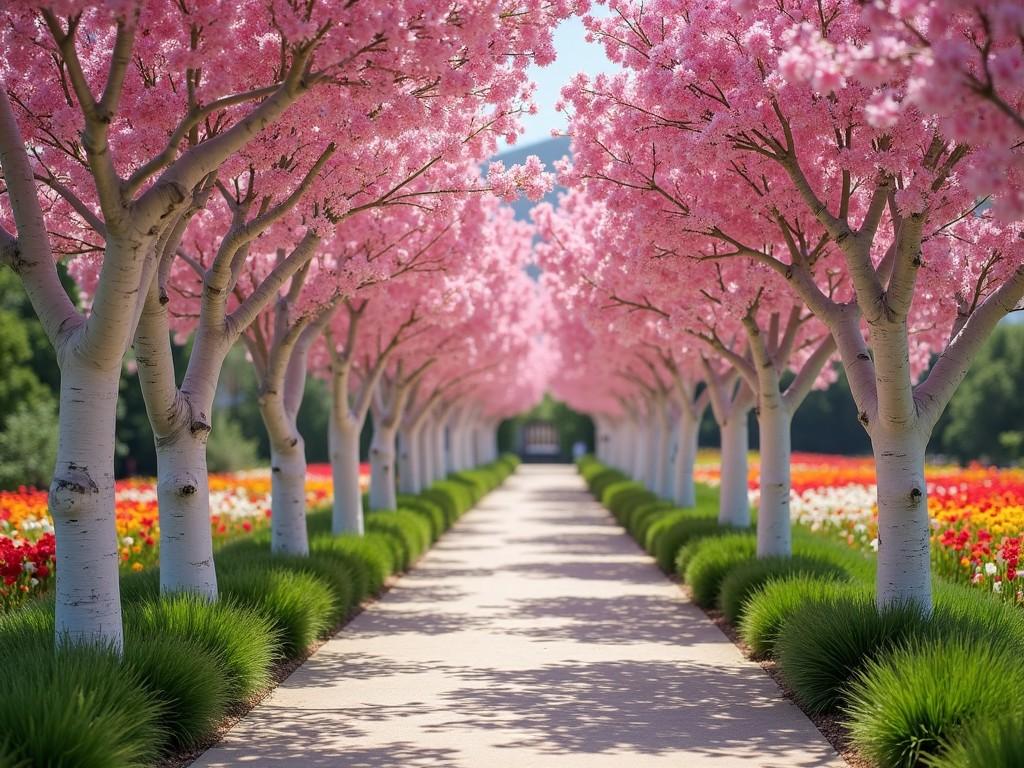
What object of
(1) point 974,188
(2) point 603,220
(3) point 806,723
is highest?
(2) point 603,220

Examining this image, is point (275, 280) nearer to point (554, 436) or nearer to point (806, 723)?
point (806, 723)

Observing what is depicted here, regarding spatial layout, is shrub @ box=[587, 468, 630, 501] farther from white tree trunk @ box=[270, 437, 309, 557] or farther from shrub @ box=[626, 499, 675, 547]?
white tree trunk @ box=[270, 437, 309, 557]

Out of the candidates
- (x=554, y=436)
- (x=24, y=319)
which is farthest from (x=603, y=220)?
(x=554, y=436)

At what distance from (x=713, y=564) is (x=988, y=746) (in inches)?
332

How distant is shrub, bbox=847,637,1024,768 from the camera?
6.21 metres

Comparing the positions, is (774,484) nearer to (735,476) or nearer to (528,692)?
(735,476)

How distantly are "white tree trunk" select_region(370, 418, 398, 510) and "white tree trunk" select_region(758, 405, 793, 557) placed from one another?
893 cm

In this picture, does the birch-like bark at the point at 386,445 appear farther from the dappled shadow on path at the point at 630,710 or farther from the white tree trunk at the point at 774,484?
the dappled shadow on path at the point at 630,710

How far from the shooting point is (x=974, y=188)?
4.82 metres

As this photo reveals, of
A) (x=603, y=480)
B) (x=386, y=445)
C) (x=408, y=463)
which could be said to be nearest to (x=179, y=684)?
(x=386, y=445)

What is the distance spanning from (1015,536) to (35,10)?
35.2ft

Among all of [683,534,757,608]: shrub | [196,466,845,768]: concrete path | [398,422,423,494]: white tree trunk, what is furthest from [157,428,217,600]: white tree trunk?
[398,422,423,494]: white tree trunk

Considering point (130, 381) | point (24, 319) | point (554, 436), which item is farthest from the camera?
point (554, 436)

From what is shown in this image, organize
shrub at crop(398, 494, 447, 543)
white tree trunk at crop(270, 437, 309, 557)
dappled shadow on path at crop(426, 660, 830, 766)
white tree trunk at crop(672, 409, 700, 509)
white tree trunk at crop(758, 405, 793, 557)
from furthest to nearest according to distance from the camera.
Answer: shrub at crop(398, 494, 447, 543) < white tree trunk at crop(672, 409, 700, 509) < white tree trunk at crop(270, 437, 309, 557) < white tree trunk at crop(758, 405, 793, 557) < dappled shadow on path at crop(426, 660, 830, 766)
